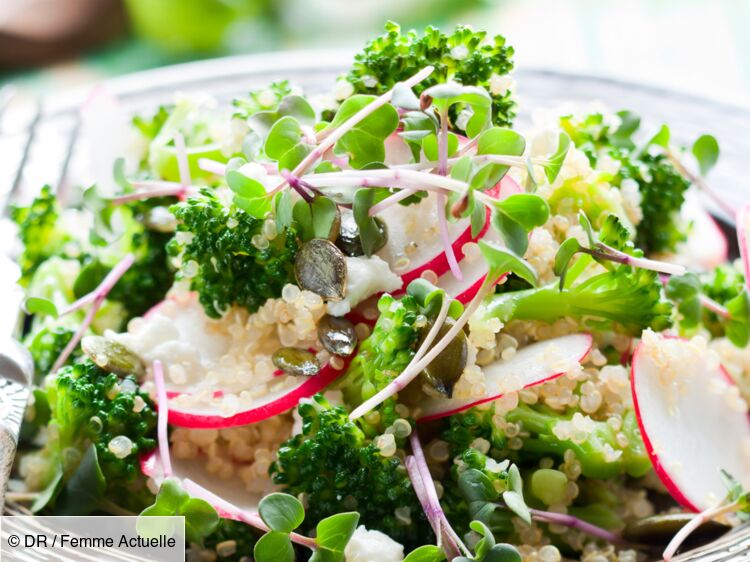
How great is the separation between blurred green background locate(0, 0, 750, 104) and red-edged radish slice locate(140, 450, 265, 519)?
2559mm

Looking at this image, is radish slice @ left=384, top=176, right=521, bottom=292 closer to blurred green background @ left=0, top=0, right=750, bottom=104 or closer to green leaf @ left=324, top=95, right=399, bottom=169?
green leaf @ left=324, top=95, right=399, bottom=169

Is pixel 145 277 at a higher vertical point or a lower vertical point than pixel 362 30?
lower

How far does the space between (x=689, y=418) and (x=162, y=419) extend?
90 centimetres

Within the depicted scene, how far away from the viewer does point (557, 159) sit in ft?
4.85

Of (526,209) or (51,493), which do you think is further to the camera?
(51,493)

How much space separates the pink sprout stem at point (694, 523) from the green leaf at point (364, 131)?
0.75m

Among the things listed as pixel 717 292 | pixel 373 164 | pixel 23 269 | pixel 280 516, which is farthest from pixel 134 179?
pixel 717 292

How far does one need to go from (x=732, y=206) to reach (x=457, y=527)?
3.95 ft

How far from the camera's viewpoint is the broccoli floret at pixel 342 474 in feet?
4.66

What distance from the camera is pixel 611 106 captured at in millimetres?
2566

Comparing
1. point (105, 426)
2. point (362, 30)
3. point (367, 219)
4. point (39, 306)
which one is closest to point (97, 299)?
point (39, 306)

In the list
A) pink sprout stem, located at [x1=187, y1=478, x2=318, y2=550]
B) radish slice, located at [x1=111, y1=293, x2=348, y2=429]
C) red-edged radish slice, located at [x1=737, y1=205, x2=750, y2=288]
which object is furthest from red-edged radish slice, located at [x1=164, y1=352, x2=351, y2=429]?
red-edged radish slice, located at [x1=737, y1=205, x2=750, y2=288]

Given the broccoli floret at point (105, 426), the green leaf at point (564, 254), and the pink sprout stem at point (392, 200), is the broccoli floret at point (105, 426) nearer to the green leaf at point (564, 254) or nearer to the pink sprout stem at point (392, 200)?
the pink sprout stem at point (392, 200)

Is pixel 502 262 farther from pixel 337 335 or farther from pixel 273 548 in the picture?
pixel 273 548
